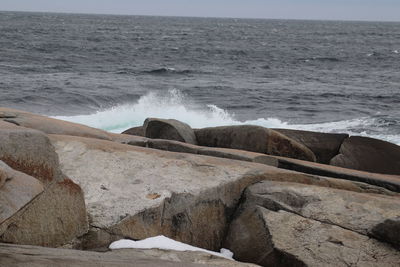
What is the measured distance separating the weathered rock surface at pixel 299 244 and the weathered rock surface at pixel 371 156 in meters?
4.07

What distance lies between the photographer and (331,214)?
5395mm

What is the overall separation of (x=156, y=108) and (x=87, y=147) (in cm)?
1567

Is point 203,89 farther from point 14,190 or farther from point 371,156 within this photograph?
point 14,190

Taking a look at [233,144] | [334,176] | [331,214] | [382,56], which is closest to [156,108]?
[233,144]

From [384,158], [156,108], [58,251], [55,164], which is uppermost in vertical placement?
[55,164]

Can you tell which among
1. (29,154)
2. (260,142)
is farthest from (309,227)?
(260,142)

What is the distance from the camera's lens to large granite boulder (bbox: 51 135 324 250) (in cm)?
511


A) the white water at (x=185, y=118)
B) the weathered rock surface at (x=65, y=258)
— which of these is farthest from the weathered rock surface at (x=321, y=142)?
the white water at (x=185, y=118)

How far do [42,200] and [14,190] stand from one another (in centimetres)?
84

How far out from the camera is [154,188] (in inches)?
218

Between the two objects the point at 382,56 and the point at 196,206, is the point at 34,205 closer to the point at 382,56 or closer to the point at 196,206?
the point at 196,206

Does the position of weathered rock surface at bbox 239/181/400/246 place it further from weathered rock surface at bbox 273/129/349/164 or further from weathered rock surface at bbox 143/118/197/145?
weathered rock surface at bbox 273/129/349/164

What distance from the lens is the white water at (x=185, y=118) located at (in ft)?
61.5

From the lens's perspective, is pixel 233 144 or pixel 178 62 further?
pixel 178 62
